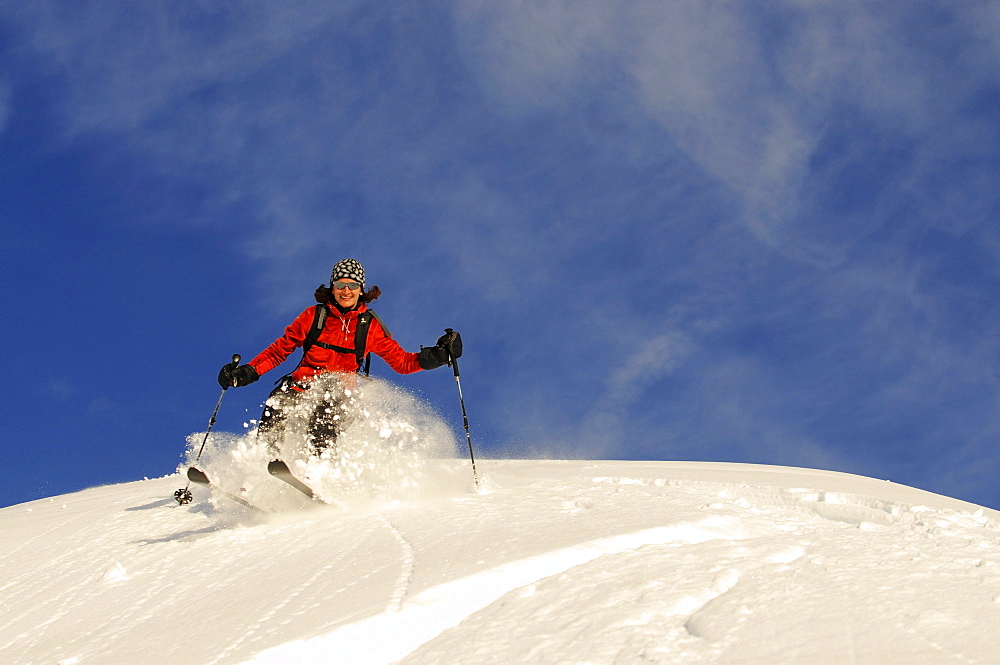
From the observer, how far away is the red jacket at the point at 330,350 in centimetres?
653

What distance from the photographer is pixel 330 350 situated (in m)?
6.55

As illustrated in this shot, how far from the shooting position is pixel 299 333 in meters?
6.68

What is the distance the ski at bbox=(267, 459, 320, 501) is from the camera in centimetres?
505

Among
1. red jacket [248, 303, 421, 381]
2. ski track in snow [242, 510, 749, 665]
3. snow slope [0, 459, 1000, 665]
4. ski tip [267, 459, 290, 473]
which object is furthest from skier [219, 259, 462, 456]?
ski track in snow [242, 510, 749, 665]

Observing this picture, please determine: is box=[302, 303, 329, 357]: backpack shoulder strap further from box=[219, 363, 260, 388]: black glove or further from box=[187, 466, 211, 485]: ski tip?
box=[187, 466, 211, 485]: ski tip

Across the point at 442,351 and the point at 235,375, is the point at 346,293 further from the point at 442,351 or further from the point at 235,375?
the point at 235,375

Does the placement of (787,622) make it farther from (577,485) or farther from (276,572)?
(577,485)

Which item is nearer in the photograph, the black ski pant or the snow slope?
the snow slope

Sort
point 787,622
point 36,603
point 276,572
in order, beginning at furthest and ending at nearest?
point 36,603 → point 276,572 → point 787,622

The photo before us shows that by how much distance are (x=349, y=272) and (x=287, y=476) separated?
2.18m

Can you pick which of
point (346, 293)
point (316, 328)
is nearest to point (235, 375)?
point (316, 328)

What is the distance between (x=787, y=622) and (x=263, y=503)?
165 inches

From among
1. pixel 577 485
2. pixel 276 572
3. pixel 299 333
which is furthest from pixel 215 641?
pixel 299 333

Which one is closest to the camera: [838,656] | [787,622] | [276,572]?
[838,656]
